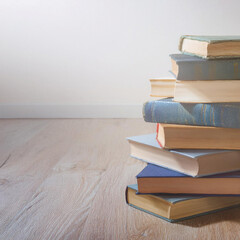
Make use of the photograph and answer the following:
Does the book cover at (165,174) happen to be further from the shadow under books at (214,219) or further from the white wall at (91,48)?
the white wall at (91,48)

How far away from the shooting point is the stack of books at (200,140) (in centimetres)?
91

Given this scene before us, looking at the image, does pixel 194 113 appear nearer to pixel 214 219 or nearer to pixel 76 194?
pixel 214 219

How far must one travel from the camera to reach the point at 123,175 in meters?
1.27

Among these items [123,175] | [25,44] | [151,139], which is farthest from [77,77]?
[151,139]

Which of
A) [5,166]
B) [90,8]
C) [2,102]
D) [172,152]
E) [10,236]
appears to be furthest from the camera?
[2,102]

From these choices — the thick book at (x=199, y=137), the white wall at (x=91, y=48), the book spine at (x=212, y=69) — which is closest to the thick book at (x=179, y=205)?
the thick book at (x=199, y=137)

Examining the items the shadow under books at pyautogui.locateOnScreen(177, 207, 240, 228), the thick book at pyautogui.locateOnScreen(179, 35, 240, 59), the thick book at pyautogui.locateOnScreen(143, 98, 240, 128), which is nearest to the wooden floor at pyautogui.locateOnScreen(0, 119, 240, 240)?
the shadow under books at pyautogui.locateOnScreen(177, 207, 240, 228)

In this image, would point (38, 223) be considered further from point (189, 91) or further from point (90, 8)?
point (90, 8)

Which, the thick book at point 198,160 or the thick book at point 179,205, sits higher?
the thick book at point 198,160

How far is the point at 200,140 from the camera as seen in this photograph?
95 cm

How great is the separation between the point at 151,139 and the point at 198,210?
0.24 m

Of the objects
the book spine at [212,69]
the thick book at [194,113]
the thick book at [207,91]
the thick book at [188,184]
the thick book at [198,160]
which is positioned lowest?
the thick book at [188,184]

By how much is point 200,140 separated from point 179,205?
155mm

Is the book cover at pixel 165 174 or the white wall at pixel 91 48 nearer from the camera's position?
the book cover at pixel 165 174
